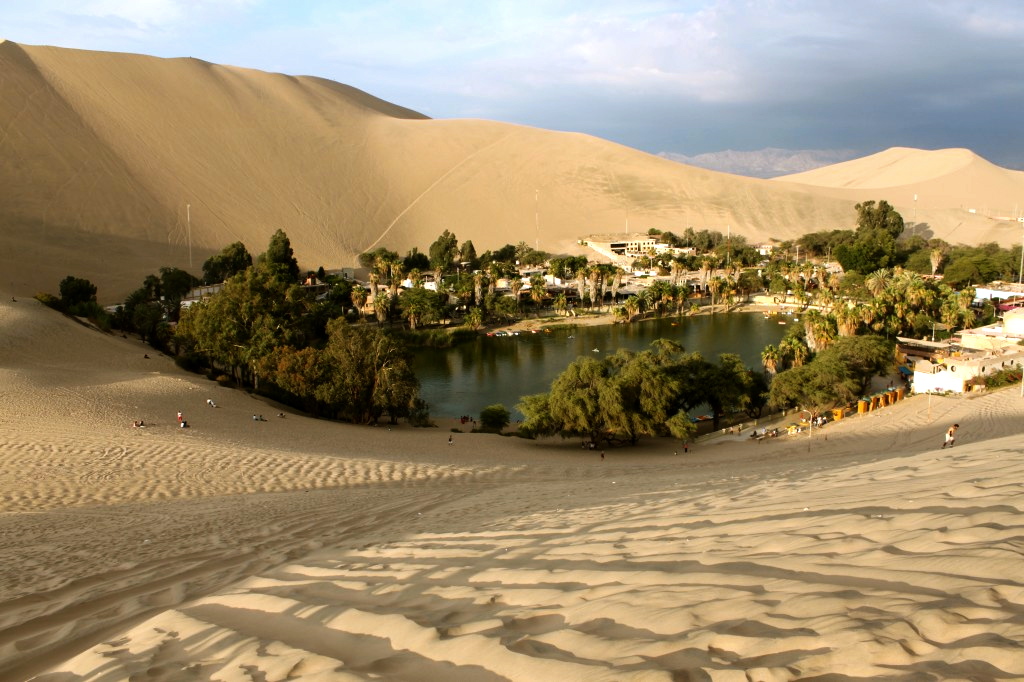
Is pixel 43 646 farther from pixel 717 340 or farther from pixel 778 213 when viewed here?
pixel 778 213

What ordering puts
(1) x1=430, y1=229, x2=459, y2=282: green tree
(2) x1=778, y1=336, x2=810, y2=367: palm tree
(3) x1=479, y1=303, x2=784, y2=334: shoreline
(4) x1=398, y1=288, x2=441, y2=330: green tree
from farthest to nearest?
(1) x1=430, y1=229, x2=459, y2=282: green tree < (3) x1=479, y1=303, x2=784, y2=334: shoreline < (4) x1=398, y1=288, x2=441, y2=330: green tree < (2) x1=778, y1=336, x2=810, y2=367: palm tree

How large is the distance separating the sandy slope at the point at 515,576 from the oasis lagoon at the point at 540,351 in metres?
18.4

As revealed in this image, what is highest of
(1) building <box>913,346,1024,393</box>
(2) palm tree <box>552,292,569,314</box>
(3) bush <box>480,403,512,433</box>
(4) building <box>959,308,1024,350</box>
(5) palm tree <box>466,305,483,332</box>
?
(2) palm tree <box>552,292,569,314</box>

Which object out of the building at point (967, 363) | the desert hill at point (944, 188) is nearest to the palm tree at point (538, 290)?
the building at point (967, 363)

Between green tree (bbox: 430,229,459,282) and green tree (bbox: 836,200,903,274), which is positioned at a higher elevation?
green tree (bbox: 430,229,459,282)

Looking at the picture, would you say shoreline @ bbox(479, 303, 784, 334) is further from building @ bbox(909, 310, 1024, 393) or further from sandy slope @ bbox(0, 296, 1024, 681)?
sandy slope @ bbox(0, 296, 1024, 681)

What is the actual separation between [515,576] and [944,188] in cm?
14826

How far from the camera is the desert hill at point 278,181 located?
64.5 metres

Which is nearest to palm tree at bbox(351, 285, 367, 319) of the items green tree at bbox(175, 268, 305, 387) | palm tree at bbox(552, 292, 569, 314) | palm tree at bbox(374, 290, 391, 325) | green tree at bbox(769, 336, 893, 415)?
palm tree at bbox(374, 290, 391, 325)

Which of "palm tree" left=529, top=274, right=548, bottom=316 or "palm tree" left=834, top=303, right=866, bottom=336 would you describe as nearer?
"palm tree" left=834, top=303, right=866, bottom=336

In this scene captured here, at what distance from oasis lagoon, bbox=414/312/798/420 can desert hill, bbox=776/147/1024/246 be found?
64110mm

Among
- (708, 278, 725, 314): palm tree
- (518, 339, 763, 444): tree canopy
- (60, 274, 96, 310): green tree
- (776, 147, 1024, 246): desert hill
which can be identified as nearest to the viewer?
(518, 339, 763, 444): tree canopy

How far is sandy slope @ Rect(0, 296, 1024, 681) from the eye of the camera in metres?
3.17

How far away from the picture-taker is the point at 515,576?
464 cm
